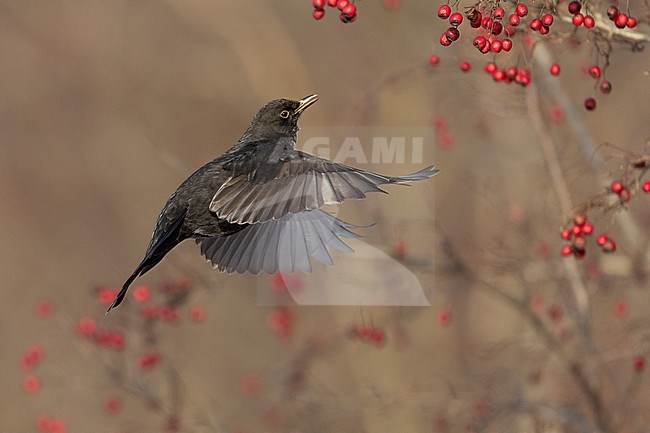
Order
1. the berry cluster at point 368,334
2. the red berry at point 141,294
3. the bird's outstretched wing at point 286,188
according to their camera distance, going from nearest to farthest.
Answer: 1. the bird's outstretched wing at point 286,188
2. the red berry at point 141,294
3. the berry cluster at point 368,334

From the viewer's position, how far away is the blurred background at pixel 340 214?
539cm

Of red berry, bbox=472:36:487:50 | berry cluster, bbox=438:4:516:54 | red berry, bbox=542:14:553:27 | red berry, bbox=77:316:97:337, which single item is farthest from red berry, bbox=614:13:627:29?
red berry, bbox=77:316:97:337

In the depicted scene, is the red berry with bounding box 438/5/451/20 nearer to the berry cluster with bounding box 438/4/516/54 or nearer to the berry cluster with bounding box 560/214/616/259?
the berry cluster with bounding box 438/4/516/54

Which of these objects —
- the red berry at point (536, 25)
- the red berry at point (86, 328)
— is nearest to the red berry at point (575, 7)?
the red berry at point (536, 25)

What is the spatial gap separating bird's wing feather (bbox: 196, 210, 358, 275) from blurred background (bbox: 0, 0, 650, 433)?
1.73 feet

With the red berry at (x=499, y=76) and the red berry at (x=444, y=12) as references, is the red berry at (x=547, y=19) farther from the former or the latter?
the red berry at (x=499, y=76)

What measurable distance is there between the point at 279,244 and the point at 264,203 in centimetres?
64

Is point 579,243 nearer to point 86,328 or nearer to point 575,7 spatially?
point 575,7

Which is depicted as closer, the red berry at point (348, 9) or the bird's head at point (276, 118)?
the red berry at point (348, 9)

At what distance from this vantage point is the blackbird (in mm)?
3658

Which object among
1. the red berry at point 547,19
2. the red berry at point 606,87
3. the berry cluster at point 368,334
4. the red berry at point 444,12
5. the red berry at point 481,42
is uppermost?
the red berry at point 606,87

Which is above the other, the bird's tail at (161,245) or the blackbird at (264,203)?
the blackbird at (264,203)

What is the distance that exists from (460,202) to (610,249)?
464 centimetres

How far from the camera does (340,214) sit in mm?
6875
